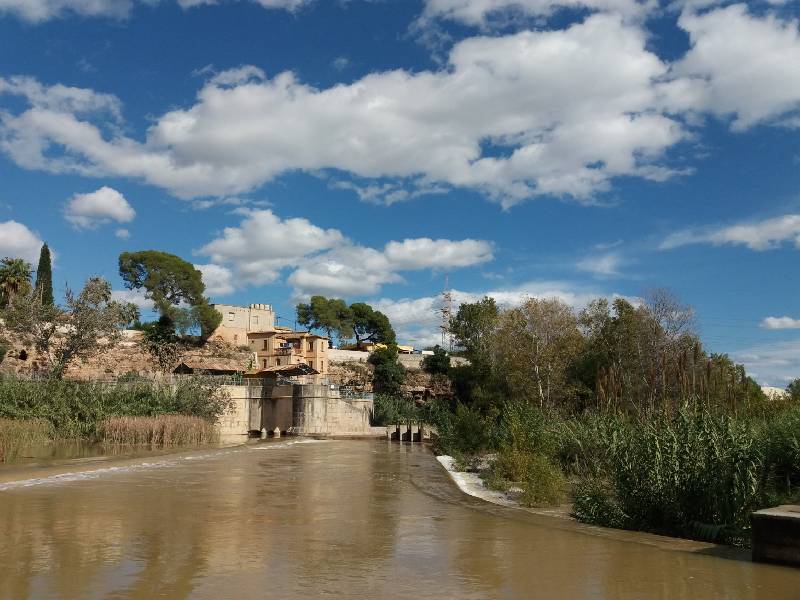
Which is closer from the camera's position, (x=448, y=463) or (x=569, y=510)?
(x=569, y=510)

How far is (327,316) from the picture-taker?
94750 millimetres

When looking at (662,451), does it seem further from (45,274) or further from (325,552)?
(45,274)

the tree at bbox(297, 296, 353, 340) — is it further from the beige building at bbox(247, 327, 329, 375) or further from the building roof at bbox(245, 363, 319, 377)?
the building roof at bbox(245, 363, 319, 377)

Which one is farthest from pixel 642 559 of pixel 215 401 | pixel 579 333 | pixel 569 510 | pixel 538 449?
pixel 215 401

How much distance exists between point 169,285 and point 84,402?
135 ft

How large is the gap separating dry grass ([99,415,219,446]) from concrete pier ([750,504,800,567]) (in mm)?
27842

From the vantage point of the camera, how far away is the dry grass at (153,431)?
30.8 metres

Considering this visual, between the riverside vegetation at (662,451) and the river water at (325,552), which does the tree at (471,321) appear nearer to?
the riverside vegetation at (662,451)

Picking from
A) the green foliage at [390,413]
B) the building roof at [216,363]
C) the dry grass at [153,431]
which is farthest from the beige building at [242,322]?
the dry grass at [153,431]

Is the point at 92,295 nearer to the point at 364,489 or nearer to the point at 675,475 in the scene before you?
the point at 364,489

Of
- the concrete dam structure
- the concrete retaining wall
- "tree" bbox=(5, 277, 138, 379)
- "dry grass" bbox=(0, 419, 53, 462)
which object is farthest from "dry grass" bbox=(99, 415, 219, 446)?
the concrete dam structure

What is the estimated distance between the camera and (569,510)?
12.8 meters

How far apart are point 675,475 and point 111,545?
7660mm

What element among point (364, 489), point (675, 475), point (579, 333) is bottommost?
point (364, 489)
